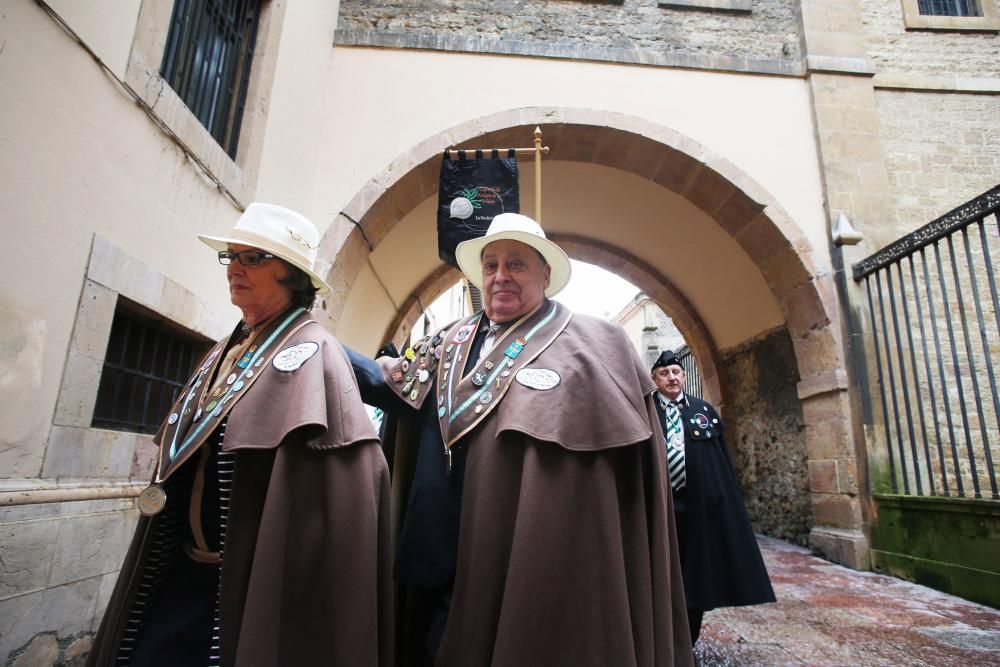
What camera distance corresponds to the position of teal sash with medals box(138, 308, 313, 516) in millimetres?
1479

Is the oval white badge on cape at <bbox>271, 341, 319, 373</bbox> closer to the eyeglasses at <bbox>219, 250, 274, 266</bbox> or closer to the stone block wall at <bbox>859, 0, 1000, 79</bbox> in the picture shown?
the eyeglasses at <bbox>219, 250, 274, 266</bbox>

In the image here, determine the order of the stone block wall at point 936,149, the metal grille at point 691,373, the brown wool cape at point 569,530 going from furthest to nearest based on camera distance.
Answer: the metal grille at point 691,373 → the stone block wall at point 936,149 → the brown wool cape at point 569,530

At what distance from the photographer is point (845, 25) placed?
6445 mm

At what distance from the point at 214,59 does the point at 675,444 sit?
4.27 meters

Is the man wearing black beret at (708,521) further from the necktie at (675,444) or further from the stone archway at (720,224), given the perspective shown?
the stone archway at (720,224)

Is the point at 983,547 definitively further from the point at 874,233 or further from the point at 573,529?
the point at 573,529

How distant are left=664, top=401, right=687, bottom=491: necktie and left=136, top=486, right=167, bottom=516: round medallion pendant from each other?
2.31 metres

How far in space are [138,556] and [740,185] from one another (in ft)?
19.6

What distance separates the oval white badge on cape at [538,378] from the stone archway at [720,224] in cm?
399

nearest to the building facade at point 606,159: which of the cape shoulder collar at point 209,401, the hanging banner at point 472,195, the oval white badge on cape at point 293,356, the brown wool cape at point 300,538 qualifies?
the hanging banner at point 472,195

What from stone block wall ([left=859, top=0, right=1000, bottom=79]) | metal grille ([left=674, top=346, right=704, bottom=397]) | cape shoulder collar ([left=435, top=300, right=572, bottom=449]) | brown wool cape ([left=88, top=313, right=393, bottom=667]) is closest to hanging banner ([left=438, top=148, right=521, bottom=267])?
cape shoulder collar ([left=435, top=300, right=572, bottom=449])

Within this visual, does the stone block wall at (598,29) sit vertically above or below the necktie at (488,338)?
above

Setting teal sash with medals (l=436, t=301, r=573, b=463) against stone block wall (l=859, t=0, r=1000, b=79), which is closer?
teal sash with medals (l=436, t=301, r=573, b=463)

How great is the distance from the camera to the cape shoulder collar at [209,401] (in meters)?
1.50
